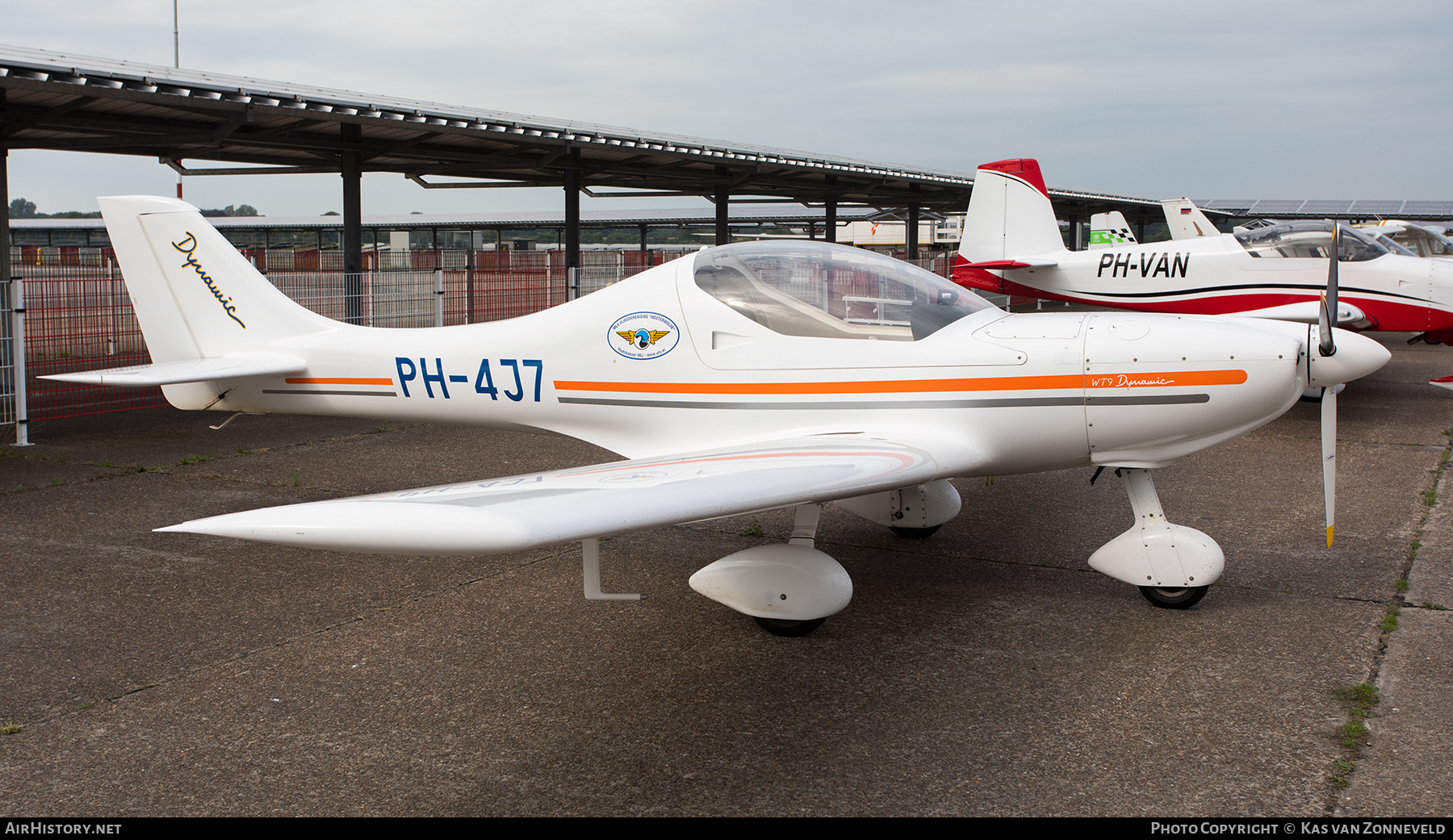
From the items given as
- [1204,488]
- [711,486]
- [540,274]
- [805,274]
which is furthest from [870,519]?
[540,274]

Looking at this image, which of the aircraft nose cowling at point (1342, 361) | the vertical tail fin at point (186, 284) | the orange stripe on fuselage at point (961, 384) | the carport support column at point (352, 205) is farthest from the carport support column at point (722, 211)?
the aircraft nose cowling at point (1342, 361)

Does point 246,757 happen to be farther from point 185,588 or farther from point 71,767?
point 185,588

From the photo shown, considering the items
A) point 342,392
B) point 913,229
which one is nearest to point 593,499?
point 342,392

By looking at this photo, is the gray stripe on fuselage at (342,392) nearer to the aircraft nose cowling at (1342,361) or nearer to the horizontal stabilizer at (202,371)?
the horizontal stabilizer at (202,371)

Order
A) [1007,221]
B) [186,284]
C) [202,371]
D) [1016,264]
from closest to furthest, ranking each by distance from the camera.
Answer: [202,371] < [186,284] < [1016,264] < [1007,221]

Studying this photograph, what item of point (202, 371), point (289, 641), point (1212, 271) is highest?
point (1212, 271)

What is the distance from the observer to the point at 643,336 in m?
5.41

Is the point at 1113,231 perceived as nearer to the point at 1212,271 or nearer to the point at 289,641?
the point at 1212,271

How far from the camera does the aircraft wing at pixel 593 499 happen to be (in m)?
2.91

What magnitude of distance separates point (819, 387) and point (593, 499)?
78.7 inches

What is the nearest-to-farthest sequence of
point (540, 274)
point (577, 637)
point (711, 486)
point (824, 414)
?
point (711, 486)
point (577, 637)
point (824, 414)
point (540, 274)

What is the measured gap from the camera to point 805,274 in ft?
17.5

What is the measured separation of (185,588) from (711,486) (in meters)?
3.15
